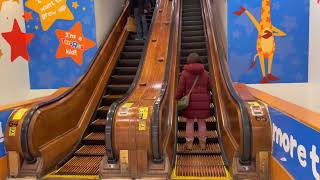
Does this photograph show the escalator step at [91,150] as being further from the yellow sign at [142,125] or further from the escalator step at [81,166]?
the yellow sign at [142,125]

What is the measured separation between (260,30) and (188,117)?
260cm

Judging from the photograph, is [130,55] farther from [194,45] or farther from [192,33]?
[192,33]

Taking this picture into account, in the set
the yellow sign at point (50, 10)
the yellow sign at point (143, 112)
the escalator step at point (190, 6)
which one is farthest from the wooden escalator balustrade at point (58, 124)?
the escalator step at point (190, 6)

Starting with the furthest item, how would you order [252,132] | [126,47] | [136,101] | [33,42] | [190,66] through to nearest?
[126,47] → [33,42] → [190,66] → [136,101] → [252,132]

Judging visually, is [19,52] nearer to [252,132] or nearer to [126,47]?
[126,47]

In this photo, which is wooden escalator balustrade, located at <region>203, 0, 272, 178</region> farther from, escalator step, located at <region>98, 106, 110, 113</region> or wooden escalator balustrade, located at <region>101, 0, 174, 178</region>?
escalator step, located at <region>98, 106, 110, 113</region>

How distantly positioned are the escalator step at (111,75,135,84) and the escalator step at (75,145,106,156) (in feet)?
6.46

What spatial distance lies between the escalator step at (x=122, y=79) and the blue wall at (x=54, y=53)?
60cm

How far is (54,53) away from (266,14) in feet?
13.6

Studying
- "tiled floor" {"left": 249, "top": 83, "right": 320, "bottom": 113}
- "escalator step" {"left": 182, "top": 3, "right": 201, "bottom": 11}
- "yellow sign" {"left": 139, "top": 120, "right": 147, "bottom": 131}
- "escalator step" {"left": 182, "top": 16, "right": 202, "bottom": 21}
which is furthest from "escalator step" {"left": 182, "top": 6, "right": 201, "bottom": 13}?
"yellow sign" {"left": 139, "top": 120, "right": 147, "bottom": 131}

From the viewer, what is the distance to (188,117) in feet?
15.7

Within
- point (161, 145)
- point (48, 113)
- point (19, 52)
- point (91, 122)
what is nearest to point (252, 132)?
point (161, 145)

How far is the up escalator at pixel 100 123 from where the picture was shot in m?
4.39

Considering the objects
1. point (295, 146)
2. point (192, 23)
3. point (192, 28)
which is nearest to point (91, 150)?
point (295, 146)
